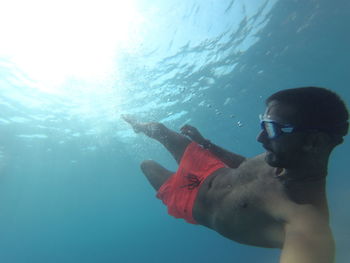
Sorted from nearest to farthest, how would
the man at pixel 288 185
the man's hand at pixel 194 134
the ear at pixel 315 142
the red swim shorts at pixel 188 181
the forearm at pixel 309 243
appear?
1. the forearm at pixel 309 243
2. the man at pixel 288 185
3. the ear at pixel 315 142
4. the red swim shorts at pixel 188 181
5. the man's hand at pixel 194 134

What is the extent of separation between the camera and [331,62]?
27.1 m

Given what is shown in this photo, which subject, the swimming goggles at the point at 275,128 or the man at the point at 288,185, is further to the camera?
the swimming goggles at the point at 275,128

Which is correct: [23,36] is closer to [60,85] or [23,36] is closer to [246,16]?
[60,85]

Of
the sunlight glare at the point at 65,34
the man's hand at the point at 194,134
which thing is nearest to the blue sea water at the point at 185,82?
the sunlight glare at the point at 65,34

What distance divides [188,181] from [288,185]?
5.85ft

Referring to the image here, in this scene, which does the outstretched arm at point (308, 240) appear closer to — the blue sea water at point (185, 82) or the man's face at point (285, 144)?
the man's face at point (285, 144)

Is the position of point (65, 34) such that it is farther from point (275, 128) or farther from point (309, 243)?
point (309, 243)

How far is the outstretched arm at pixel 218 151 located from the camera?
4.46 m

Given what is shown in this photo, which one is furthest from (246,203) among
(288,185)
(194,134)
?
(194,134)

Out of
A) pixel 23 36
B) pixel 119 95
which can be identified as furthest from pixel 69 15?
pixel 119 95

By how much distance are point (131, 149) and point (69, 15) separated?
87.1 feet

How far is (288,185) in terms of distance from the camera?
2.72 meters

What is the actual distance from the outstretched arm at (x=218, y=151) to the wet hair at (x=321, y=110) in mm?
1848

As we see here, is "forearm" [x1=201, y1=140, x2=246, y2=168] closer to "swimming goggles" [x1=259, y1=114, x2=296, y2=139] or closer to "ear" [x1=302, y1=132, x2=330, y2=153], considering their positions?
"swimming goggles" [x1=259, y1=114, x2=296, y2=139]
